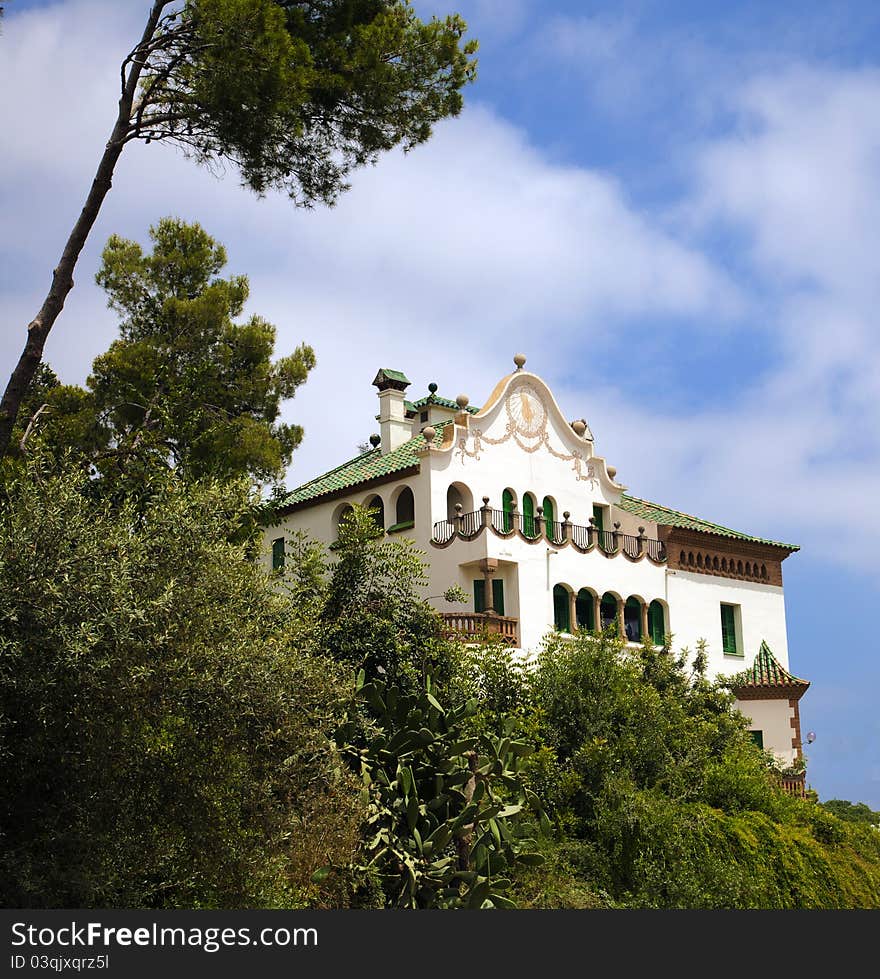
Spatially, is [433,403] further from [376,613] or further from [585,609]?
[376,613]

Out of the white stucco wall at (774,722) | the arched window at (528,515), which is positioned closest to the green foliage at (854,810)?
the white stucco wall at (774,722)

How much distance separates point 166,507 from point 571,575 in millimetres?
18983

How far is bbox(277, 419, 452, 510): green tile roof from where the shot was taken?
107 ft

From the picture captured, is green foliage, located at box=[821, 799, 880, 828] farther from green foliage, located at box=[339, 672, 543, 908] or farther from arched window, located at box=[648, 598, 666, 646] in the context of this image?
green foliage, located at box=[339, 672, 543, 908]

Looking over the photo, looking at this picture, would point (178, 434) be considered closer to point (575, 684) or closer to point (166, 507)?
point (166, 507)

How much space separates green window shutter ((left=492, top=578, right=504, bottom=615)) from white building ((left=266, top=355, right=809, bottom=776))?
0.12ft

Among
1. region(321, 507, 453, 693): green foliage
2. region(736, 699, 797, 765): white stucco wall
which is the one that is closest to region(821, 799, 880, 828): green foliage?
region(736, 699, 797, 765): white stucco wall

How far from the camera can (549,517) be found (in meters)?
33.1

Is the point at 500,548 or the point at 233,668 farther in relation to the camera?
the point at 500,548

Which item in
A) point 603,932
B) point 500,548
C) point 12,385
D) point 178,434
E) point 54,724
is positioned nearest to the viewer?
point 603,932

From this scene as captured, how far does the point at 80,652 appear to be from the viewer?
11547 millimetres

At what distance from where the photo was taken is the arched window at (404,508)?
3234cm

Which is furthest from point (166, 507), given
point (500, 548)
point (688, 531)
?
point (688, 531)

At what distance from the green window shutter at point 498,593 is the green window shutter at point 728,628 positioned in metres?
9.40
